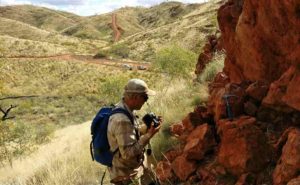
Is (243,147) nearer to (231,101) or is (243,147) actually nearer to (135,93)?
(231,101)

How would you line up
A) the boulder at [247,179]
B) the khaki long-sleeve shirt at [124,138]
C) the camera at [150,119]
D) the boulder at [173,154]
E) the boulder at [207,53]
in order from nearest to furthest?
the khaki long-sleeve shirt at [124,138] < the boulder at [247,179] < the camera at [150,119] < the boulder at [173,154] < the boulder at [207,53]

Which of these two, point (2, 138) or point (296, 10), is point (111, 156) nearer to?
point (296, 10)

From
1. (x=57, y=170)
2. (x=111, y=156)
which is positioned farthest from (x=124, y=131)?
(x=57, y=170)

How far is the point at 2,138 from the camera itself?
16172 mm

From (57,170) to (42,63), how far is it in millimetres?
57975

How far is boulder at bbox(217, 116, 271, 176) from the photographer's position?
4805 mm

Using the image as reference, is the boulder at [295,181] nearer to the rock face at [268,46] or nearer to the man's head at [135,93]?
the rock face at [268,46]

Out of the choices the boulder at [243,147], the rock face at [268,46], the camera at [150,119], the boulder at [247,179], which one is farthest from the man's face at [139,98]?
the rock face at [268,46]

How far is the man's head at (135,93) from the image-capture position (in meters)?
4.59

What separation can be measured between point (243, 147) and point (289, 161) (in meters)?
0.72

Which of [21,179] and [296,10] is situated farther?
[21,179]

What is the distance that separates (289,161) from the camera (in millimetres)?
4227

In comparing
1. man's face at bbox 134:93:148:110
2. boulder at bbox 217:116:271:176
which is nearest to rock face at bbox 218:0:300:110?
boulder at bbox 217:116:271:176

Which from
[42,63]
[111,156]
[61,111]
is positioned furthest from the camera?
[42,63]
